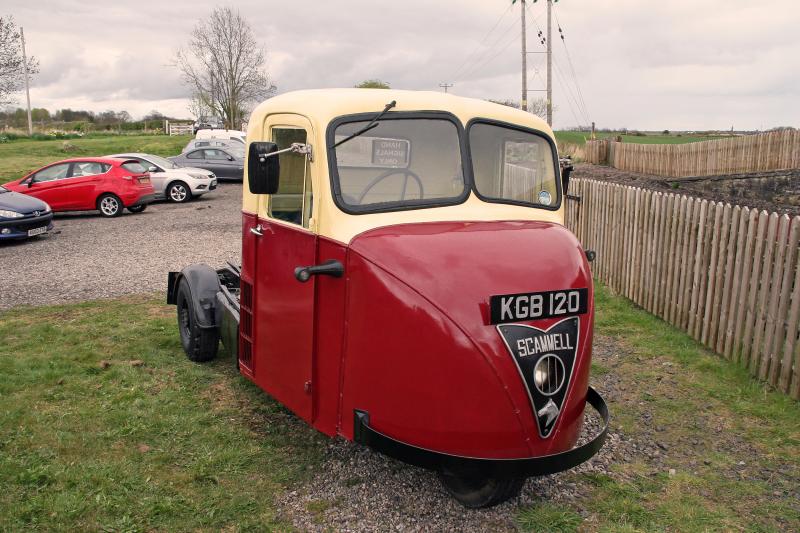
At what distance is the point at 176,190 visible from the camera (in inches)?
813

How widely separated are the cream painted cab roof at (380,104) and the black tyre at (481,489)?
2.21 meters

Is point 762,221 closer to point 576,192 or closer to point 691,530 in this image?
point 691,530

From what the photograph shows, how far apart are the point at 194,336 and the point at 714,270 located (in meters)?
5.28

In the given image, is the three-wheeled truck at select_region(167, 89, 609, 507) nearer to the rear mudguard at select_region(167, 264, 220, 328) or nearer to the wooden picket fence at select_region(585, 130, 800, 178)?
the rear mudguard at select_region(167, 264, 220, 328)

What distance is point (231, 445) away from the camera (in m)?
4.91

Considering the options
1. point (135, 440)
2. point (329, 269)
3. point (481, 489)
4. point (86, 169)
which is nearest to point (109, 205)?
point (86, 169)

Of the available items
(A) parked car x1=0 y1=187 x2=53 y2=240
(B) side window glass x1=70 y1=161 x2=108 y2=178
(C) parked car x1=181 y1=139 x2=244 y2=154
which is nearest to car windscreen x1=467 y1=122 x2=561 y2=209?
(A) parked car x1=0 y1=187 x2=53 y2=240

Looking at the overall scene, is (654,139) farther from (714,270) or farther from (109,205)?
(714,270)

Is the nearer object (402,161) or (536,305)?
(536,305)

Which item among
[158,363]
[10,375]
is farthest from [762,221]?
[10,375]

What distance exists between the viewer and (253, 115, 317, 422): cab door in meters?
4.34

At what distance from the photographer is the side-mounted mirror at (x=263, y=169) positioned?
4.24 metres

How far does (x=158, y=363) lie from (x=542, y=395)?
14.2 feet

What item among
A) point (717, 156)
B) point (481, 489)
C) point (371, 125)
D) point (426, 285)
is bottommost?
point (481, 489)
